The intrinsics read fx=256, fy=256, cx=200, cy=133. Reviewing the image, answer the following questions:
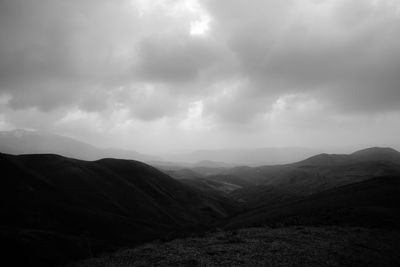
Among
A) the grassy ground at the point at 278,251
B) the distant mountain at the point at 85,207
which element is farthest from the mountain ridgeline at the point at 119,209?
the grassy ground at the point at 278,251

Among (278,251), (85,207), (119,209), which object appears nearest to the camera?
(278,251)

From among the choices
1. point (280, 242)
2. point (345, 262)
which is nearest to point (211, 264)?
point (280, 242)

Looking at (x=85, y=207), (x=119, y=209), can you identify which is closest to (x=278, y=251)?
(x=85, y=207)

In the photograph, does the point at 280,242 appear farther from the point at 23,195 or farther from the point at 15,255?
the point at 23,195

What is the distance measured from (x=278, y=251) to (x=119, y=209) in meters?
55.7

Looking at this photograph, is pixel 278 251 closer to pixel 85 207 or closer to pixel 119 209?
pixel 85 207

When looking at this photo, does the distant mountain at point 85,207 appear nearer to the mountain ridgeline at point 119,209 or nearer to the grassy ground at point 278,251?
the mountain ridgeline at point 119,209

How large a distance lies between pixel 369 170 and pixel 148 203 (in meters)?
133

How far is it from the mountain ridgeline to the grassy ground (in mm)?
5312

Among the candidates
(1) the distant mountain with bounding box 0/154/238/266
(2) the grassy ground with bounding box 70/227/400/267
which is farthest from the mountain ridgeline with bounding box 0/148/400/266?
(2) the grassy ground with bounding box 70/227/400/267

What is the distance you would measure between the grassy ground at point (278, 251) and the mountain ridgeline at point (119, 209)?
5312 mm

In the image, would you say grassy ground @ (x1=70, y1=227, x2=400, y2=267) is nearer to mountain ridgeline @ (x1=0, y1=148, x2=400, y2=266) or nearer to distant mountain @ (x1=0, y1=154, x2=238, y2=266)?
mountain ridgeline @ (x1=0, y1=148, x2=400, y2=266)

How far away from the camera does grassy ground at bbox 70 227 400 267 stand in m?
19.8

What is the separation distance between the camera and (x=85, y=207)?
2422 inches
